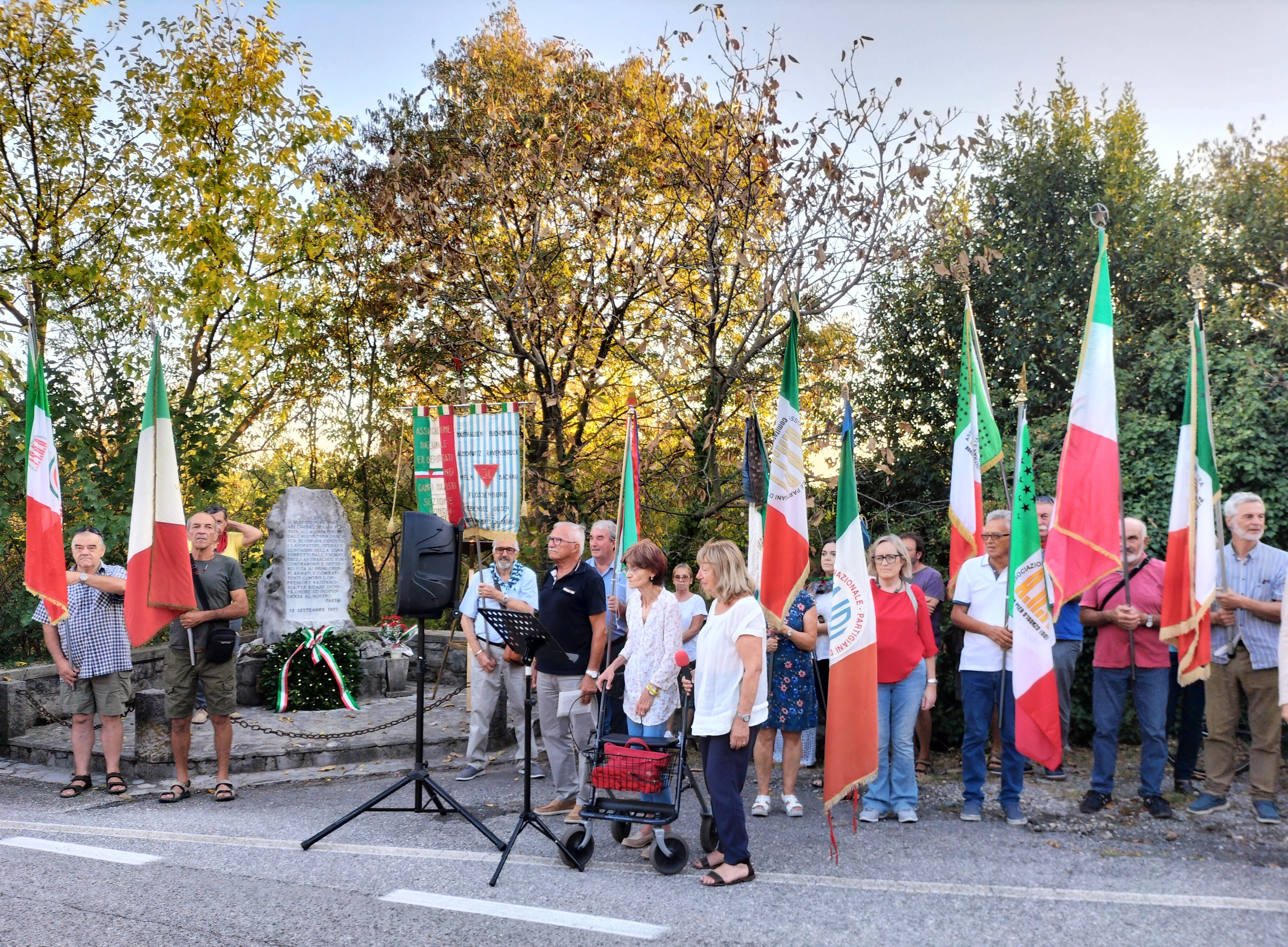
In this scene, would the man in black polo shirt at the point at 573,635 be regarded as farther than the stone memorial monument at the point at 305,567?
No

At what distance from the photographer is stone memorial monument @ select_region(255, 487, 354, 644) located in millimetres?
11602

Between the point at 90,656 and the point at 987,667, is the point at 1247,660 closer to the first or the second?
the point at 987,667

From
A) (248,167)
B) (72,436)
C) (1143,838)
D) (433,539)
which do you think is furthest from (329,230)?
(1143,838)

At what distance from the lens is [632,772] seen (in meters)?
5.22

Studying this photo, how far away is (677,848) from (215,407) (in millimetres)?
10481

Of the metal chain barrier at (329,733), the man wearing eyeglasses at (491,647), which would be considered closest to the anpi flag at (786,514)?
the man wearing eyeglasses at (491,647)

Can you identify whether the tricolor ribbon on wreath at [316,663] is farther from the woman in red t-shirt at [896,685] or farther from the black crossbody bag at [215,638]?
the woman in red t-shirt at [896,685]

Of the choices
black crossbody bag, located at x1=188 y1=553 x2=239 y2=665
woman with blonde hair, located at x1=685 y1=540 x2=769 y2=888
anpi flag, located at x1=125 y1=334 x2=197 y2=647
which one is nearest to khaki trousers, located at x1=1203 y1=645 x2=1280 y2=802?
woman with blonde hair, located at x1=685 y1=540 x2=769 y2=888

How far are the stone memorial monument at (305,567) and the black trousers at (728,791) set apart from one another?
7.77m

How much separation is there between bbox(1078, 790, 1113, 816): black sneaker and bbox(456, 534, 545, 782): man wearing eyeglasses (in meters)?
3.89

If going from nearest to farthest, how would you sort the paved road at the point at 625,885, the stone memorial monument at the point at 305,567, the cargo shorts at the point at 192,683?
the paved road at the point at 625,885
the cargo shorts at the point at 192,683
the stone memorial monument at the point at 305,567

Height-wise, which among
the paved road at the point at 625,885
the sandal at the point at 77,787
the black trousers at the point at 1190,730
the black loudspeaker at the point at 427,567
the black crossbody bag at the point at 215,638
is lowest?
the sandal at the point at 77,787

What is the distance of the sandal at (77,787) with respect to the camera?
7.22 metres

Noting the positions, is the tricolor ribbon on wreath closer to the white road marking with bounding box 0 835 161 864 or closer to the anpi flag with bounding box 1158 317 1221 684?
the white road marking with bounding box 0 835 161 864
